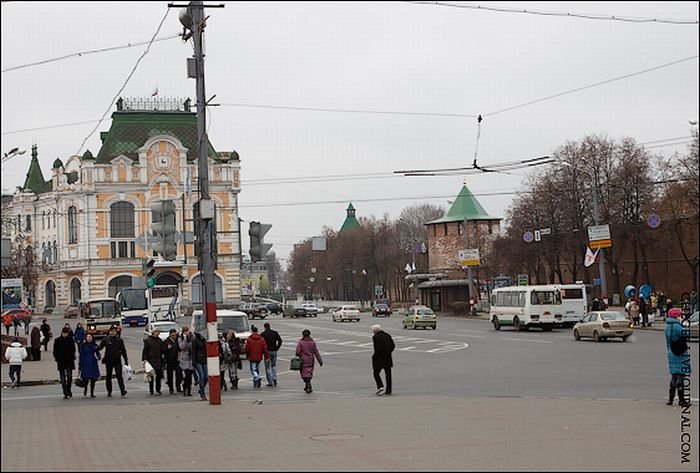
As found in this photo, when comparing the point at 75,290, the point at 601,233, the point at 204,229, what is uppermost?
the point at 601,233

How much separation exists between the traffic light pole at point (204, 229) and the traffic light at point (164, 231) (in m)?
1.05

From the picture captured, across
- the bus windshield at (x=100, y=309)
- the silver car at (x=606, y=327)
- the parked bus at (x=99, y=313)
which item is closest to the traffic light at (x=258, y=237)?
the silver car at (x=606, y=327)

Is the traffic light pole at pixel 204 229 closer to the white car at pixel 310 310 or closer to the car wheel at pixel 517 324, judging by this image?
the car wheel at pixel 517 324

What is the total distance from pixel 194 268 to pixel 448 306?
2461 centimetres

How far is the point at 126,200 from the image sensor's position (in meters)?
95.4

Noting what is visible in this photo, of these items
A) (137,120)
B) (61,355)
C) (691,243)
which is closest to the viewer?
(61,355)

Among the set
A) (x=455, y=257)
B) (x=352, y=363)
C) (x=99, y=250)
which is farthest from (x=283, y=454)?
(x=455, y=257)

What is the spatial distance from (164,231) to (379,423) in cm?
877

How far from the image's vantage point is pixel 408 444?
12.8 metres

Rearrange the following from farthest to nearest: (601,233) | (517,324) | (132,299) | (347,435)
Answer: (132,299)
(517,324)
(601,233)
(347,435)

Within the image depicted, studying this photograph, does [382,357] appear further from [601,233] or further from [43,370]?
[601,233]

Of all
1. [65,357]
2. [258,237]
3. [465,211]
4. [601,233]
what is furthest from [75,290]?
[258,237]

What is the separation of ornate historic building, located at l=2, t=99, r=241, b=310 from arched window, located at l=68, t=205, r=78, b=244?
0.10 meters

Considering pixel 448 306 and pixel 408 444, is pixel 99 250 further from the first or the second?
pixel 408 444
